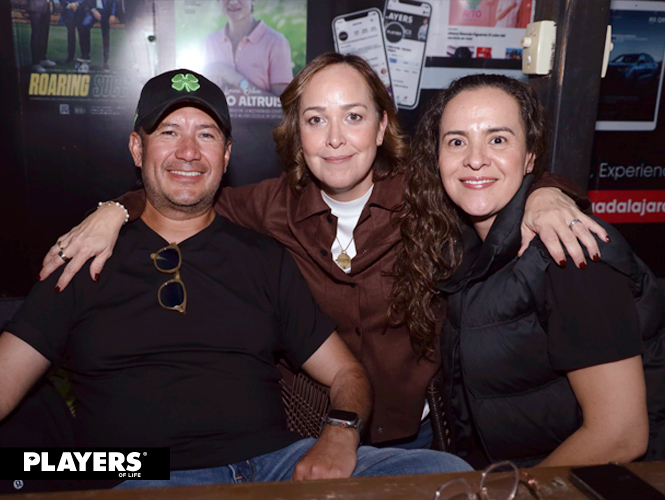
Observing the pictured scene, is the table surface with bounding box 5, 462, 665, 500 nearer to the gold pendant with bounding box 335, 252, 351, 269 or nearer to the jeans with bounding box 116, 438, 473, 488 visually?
the jeans with bounding box 116, 438, 473, 488

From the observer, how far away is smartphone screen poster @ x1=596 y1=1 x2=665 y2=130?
3816mm

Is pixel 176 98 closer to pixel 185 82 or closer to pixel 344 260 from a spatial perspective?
pixel 185 82

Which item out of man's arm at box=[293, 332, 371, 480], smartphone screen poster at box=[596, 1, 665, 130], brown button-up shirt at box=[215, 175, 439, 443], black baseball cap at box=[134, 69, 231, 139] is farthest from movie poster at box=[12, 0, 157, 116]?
smartphone screen poster at box=[596, 1, 665, 130]

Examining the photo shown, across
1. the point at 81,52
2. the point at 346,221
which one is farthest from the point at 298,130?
the point at 81,52

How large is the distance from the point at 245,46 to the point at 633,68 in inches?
115

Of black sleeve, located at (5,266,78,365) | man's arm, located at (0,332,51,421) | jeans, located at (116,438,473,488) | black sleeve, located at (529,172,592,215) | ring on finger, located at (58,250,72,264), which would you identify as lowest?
jeans, located at (116,438,473,488)

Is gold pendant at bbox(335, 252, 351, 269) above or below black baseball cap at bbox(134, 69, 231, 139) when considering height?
below

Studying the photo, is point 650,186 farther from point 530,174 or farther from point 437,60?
point 530,174

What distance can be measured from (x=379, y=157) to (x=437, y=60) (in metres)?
1.64

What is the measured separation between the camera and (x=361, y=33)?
11.2ft

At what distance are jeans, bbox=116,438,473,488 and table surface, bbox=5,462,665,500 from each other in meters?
0.51

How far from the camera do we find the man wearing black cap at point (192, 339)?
163cm

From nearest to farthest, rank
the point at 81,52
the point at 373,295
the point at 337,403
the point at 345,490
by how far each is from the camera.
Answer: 1. the point at 345,490
2. the point at 337,403
3. the point at 373,295
4. the point at 81,52

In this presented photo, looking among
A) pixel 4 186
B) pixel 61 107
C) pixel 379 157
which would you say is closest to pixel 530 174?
pixel 379 157
